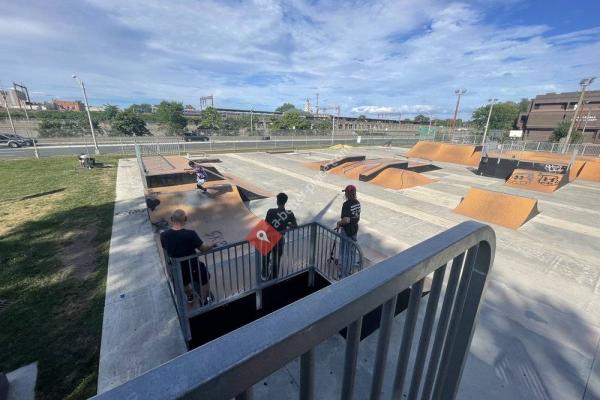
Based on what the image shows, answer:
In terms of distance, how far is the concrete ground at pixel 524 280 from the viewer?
3727 millimetres

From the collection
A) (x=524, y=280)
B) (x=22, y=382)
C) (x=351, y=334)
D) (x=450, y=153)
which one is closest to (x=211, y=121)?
(x=450, y=153)

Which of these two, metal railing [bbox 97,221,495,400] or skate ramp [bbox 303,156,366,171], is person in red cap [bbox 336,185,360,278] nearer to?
metal railing [bbox 97,221,495,400]

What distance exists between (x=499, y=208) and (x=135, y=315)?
1131 centimetres

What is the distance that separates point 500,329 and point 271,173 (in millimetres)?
14837

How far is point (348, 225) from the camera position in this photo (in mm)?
6059

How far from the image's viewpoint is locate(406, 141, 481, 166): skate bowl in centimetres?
2310

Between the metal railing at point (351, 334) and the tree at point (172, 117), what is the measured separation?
62966 mm

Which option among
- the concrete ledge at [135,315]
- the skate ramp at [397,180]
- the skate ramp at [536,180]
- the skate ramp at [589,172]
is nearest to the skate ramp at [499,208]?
the skate ramp at [397,180]

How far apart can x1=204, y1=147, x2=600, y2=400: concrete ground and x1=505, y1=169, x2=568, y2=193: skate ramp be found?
60 cm

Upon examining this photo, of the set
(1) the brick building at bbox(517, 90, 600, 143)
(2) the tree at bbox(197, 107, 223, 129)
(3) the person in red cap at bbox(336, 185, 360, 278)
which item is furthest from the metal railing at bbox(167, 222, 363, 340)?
(1) the brick building at bbox(517, 90, 600, 143)

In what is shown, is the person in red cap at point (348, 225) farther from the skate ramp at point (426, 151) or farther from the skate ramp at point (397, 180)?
the skate ramp at point (426, 151)

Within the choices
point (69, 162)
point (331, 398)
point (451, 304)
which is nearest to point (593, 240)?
point (331, 398)

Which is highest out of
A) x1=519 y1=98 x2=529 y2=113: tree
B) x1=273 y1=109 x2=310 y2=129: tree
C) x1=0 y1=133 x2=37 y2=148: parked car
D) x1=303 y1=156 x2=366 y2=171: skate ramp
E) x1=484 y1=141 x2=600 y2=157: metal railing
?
x1=519 y1=98 x2=529 y2=113: tree

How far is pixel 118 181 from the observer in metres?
15.0
